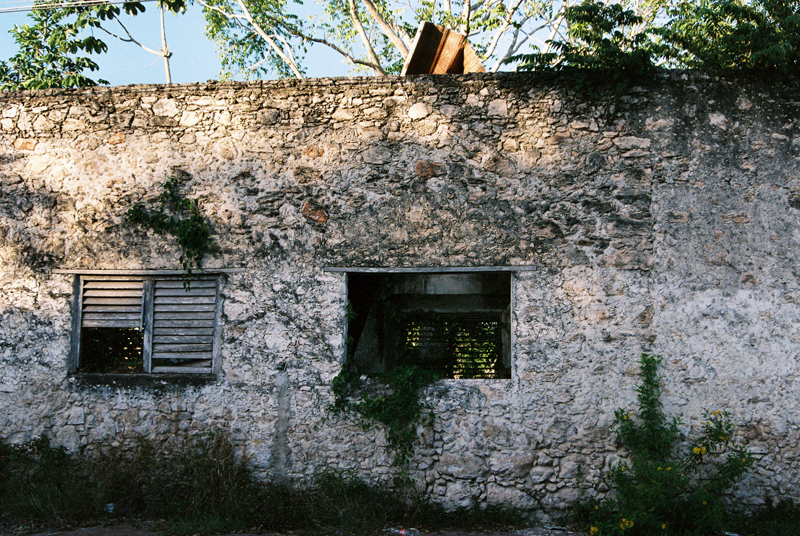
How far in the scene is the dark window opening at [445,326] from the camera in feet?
22.8

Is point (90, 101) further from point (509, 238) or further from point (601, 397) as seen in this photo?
point (601, 397)

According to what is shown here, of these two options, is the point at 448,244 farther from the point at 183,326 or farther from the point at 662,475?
the point at 183,326

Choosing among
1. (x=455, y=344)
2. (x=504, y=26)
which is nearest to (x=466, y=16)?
(x=504, y=26)

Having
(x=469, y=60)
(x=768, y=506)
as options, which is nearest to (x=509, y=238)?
(x=469, y=60)

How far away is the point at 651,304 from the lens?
4.46 meters

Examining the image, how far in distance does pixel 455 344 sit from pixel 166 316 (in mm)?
3760

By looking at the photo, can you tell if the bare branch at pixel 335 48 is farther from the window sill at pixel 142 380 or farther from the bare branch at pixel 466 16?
the window sill at pixel 142 380

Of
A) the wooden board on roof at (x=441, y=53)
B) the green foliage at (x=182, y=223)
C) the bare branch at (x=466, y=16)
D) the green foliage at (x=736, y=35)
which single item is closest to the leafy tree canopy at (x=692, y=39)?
the green foliage at (x=736, y=35)

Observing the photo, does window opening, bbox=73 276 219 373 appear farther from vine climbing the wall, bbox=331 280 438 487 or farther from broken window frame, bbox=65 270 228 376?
vine climbing the wall, bbox=331 280 438 487

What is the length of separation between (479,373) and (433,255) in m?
3.06

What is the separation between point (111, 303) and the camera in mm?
4926

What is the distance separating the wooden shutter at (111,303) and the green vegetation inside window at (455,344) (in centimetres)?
343

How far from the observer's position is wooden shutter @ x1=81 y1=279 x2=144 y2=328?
16.1ft

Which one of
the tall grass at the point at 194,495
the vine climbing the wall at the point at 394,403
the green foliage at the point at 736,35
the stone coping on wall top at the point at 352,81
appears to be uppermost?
the green foliage at the point at 736,35
